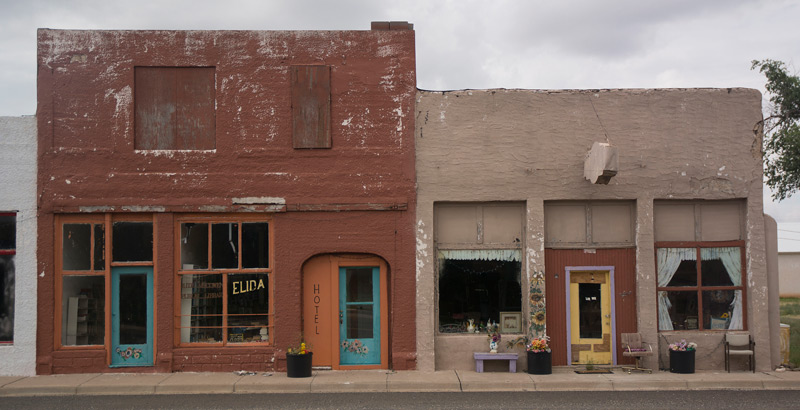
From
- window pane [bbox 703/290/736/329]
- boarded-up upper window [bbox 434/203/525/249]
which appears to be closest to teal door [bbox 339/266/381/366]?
boarded-up upper window [bbox 434/203/525/249]

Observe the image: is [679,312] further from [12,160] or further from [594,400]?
[12,160]

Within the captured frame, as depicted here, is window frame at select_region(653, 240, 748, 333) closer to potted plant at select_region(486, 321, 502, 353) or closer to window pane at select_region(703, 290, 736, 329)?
window pane at select_region(703, 290, 736, 329)

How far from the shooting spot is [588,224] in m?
13.2

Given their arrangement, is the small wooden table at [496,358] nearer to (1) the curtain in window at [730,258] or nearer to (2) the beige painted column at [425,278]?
(2) the beige painted column at [425,278]

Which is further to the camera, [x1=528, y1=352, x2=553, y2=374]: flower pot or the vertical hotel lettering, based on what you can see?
the vertical hotel lettering

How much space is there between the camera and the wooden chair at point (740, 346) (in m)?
12.8

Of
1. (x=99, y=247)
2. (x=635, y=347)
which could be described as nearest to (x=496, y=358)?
(x=635, y=347)

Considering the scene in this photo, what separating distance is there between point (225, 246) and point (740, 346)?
956 centimetres

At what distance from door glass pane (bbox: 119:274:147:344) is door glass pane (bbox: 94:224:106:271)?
1.40 feet

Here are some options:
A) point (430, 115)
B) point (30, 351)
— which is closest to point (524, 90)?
point (430, 115)

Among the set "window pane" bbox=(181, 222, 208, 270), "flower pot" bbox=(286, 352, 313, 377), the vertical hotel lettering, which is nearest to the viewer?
"flower pot" bbox=(286, 352, 313, 377)

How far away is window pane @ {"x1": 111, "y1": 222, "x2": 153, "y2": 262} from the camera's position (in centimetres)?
1277

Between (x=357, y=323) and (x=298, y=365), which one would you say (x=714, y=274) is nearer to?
(x=357, y=323)

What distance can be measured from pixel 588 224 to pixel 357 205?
14.1 ft
